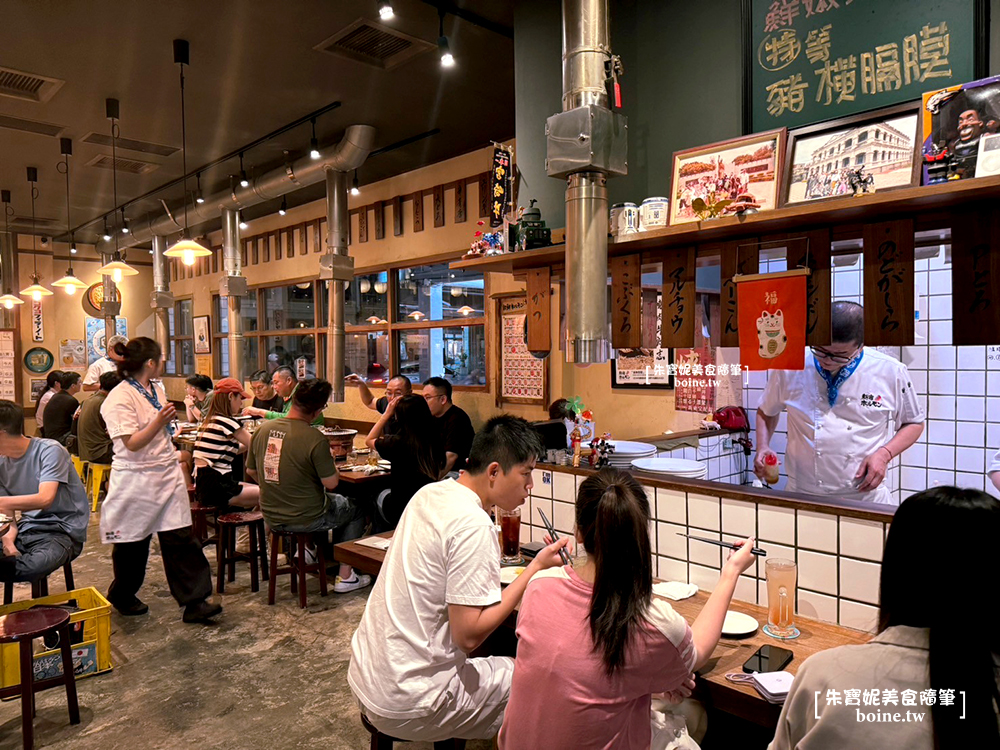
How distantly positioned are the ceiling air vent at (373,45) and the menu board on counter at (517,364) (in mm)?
2283

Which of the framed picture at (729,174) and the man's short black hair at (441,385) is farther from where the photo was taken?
the man's short black hair at (441,385)

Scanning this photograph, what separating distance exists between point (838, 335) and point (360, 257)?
6.34 m

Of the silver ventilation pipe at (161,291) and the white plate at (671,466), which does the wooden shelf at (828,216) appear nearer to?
the white plate at (671,466)

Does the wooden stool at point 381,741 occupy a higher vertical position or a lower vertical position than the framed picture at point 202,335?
lower

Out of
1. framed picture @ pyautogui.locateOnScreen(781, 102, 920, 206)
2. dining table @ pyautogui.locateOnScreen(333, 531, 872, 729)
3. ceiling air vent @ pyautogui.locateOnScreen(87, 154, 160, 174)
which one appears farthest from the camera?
ceiling air vent @ pyautogui.locateOnScreen(87, 154, 160, 174)

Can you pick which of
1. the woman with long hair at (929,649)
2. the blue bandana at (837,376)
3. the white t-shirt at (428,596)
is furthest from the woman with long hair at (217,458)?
the woman with long hair at (929,649)

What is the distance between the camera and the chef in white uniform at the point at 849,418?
2725 mm

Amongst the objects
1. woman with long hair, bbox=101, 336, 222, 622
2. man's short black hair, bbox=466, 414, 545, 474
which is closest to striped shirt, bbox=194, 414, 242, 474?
woman with long hair, bbox=101, 336, 222, 622

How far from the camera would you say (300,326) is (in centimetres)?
907

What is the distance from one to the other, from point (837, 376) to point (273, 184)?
5.72 metres

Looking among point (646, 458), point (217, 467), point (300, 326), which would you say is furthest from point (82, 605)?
point (300, 326)

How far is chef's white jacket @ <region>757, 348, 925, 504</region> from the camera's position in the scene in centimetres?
278

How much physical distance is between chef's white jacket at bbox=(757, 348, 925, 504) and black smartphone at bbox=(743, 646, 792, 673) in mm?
1098

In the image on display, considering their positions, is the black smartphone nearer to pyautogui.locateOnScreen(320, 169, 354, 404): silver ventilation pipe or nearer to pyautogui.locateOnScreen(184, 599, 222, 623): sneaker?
pyautogui.locateOnScreen(184, 599, 222, 623): sneaker
